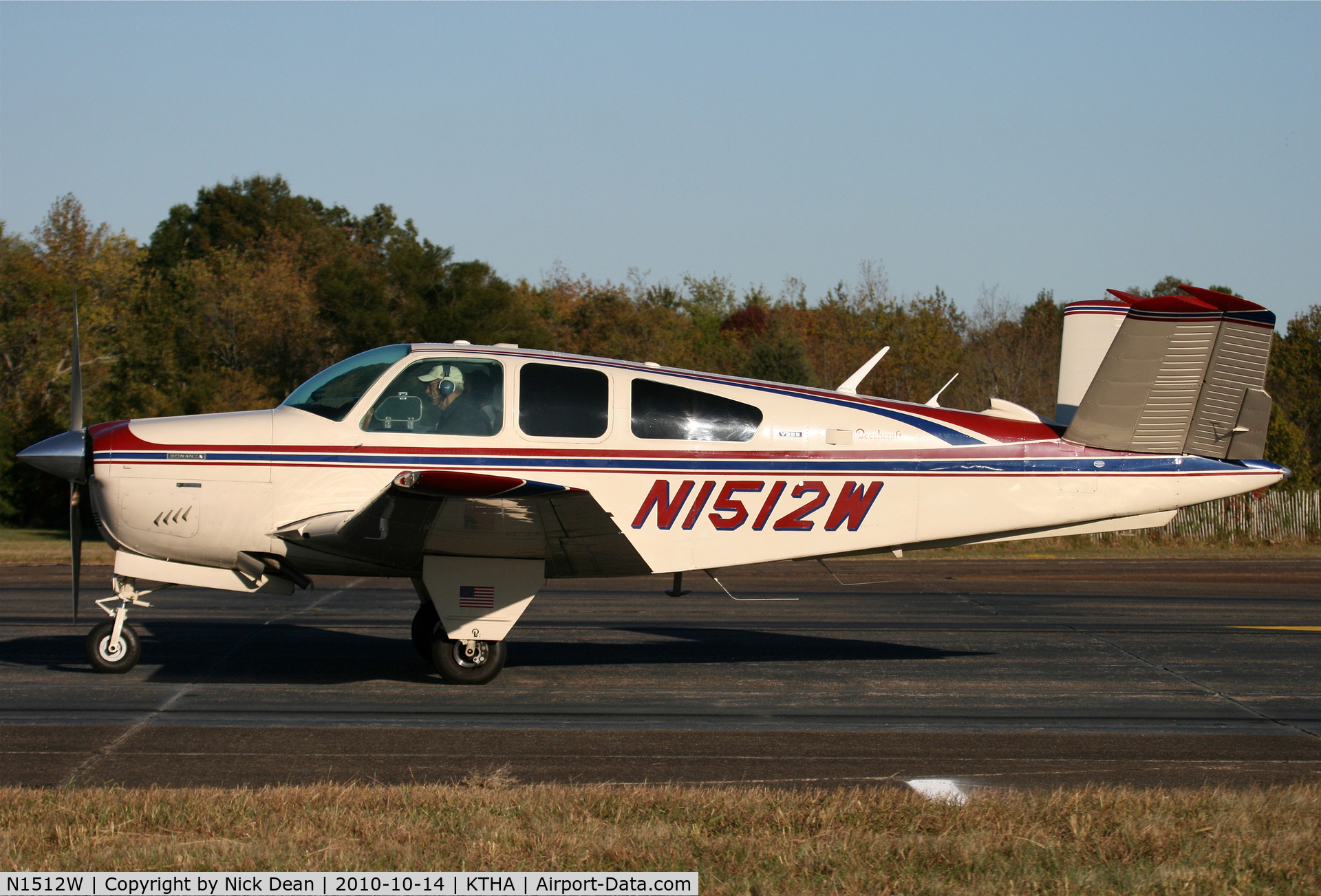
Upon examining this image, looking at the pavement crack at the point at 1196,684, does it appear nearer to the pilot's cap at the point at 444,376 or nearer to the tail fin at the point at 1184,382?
the tail fin at the point at 1184,382

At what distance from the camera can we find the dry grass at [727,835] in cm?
443

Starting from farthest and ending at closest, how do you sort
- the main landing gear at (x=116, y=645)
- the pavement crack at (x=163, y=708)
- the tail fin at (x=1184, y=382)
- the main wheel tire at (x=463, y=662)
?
the main landing gear at (x=116, y=645) → the main wheel tire at (x=463, y=662) → the tail fin at (x=1184, y=382) → the pavement crack at (x=163, y=708)

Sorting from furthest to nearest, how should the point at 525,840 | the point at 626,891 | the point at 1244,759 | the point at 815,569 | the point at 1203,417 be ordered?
the point at 815,569 → the point at 1203,417 → the point at 1244,759 → the point at 525,840 → the point at 626,891

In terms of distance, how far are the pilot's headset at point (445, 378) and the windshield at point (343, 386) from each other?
279 millimetres

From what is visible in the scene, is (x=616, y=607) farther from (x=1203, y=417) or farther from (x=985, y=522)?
(x=1203, y=417)

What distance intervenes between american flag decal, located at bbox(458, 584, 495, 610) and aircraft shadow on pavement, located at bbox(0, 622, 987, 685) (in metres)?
1.05

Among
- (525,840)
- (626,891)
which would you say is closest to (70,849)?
(525,840)

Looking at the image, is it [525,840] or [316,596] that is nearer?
[525,840]

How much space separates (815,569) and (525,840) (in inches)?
536

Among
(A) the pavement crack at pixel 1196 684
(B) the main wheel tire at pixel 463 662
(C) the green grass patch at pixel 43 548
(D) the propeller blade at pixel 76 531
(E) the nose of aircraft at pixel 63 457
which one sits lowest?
(C) the green grass patch at pixel 43 548

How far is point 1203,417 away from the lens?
8.44 metres

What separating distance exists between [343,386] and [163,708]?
2.67m

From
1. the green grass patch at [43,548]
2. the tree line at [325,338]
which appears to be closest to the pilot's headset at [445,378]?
the green grass patch at [43,548]

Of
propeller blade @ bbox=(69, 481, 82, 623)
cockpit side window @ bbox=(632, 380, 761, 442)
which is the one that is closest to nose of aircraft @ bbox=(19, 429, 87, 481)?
propeller blade @ bbox=(69, 481, 82, 623)
